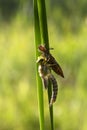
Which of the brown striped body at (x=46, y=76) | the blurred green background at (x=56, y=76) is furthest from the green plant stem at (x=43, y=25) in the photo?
the blurred green background at (x=56, y=76)

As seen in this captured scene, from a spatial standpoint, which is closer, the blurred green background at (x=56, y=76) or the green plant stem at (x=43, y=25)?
the green plant stem at (x=43, y=25)

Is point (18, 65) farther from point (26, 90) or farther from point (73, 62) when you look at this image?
point (73, 62)

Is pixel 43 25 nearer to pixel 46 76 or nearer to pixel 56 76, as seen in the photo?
pixel 46 76

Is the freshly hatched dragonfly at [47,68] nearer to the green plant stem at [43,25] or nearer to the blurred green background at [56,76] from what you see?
the green plant stem at [43,25]

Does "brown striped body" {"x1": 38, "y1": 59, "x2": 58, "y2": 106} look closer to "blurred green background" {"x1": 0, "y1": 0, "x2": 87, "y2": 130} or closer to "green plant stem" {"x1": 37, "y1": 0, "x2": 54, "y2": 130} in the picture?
"green plant stem" {"x1": 37, "y1": 0, "x2": 54, "y2": 130}

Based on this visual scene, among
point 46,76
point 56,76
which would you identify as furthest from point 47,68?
point 56,76

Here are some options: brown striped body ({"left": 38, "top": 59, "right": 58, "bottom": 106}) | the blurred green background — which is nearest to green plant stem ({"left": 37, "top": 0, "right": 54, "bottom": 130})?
brown striped body ({"left": 38, "top": 59, "right": 58, "bottom": 106})

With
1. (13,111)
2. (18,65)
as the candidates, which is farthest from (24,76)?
(13,111)

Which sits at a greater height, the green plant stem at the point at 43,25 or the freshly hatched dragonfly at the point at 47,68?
the green plant stem at the point at 43,25
